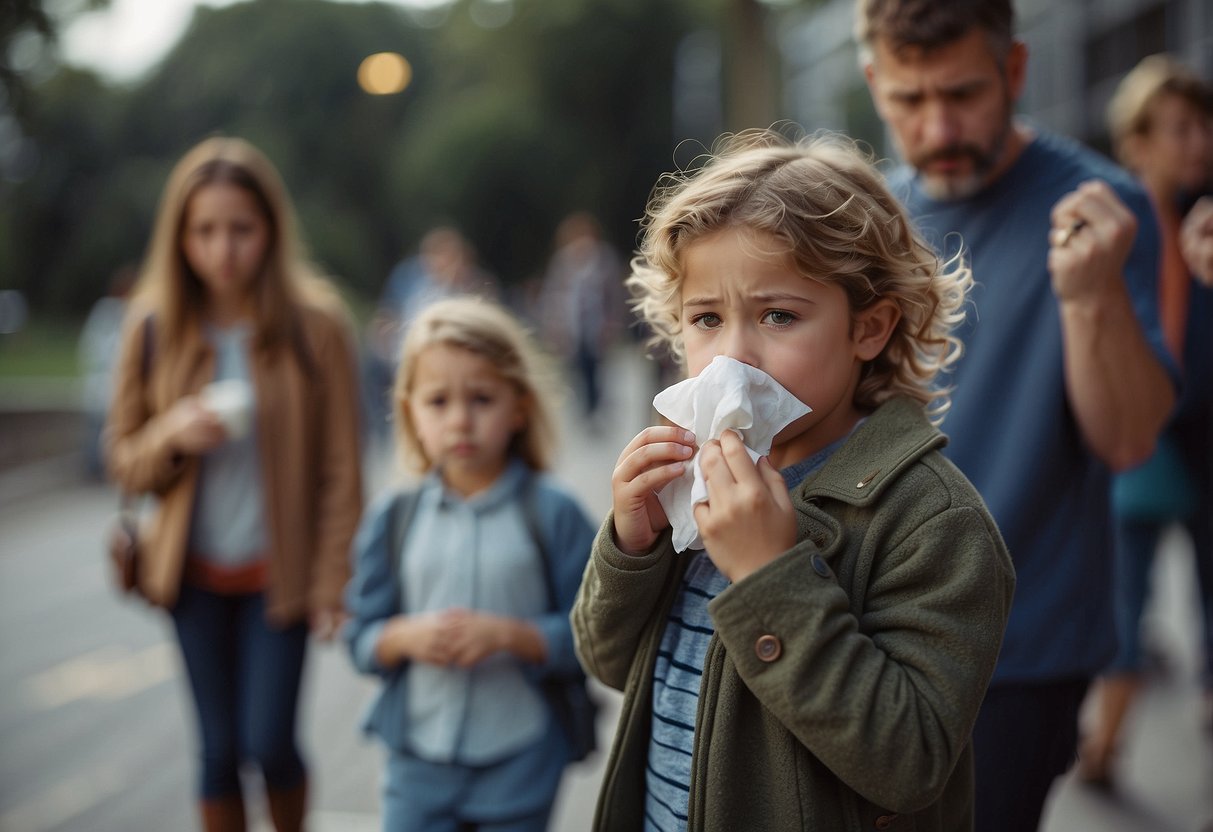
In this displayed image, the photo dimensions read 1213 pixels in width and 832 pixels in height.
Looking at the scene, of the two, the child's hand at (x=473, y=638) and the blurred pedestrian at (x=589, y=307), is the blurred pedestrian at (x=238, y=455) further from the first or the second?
the blurred pedestrian at (x=589, y=307)

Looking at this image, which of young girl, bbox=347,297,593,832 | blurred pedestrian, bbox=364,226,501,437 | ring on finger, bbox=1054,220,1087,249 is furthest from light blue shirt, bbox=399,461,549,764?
blurred pedestrian, bbox=364,226,501,437

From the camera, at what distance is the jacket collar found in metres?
1.72

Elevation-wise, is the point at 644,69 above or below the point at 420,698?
above

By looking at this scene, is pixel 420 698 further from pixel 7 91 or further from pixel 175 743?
pixel 175 743

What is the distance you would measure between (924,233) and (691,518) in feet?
3.87

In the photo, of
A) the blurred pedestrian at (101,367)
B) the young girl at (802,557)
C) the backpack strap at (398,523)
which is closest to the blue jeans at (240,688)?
the backpack strap at (398,523)

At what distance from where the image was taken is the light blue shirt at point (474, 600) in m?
2.73

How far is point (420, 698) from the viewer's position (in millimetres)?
2785

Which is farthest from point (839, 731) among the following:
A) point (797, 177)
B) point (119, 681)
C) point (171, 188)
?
point (119, 681)

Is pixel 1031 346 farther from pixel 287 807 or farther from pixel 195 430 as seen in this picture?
pixel 287 807

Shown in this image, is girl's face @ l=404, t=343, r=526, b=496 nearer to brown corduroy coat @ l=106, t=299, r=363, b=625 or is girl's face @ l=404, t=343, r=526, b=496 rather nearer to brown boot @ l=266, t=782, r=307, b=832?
brown corduroy coat @ l=106, t=299, r=363, b=625

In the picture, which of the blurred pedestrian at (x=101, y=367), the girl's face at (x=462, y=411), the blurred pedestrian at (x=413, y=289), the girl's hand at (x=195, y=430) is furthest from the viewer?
the blurred pedestrian at (x=101, y=367)

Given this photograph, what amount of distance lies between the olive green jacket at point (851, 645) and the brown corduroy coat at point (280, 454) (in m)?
1.92

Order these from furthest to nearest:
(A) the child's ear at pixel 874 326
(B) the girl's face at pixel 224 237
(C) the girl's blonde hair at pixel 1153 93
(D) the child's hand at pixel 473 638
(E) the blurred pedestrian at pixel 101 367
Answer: (E) the blurred pedestrian at pixel 101 367 < (C) the girl's blonde hair at pixel 1153 93 < (B) the girl's face at pixel 224 237 < (D) the child's hand at pixel 473 638 < (A) the child's ear at pixel 874 326
